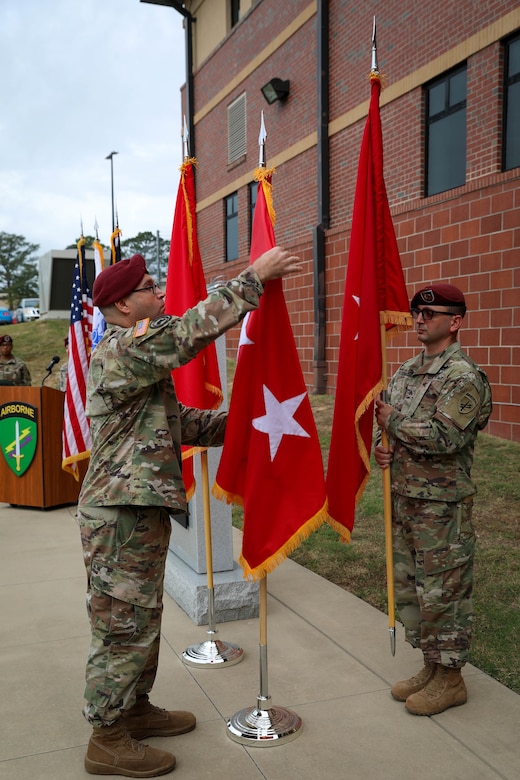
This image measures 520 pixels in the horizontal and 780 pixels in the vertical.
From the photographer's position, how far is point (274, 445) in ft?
11.0

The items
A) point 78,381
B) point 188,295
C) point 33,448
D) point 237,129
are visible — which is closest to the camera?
point 188,295

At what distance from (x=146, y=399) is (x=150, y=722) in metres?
1.50

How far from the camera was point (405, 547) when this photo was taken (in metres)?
3.72

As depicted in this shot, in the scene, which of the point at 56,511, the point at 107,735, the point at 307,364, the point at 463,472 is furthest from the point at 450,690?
the point at 307,364

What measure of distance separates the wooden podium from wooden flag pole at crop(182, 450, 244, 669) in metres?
4.37

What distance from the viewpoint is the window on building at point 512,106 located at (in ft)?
29.1

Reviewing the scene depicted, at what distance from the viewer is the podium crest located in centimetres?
837

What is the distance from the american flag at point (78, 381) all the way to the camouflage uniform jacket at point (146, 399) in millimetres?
4072

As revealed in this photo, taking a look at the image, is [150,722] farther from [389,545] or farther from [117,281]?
[117,281]

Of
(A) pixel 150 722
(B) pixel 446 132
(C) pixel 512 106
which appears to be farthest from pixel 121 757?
(B) pixel 446 132

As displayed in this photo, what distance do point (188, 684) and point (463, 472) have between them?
185 cm

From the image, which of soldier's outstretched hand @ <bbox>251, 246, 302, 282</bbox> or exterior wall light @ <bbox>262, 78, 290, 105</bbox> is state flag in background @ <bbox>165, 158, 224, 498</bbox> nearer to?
soldier's outstretched hand @ <bbox>251, 246, 302, 282</bbox>

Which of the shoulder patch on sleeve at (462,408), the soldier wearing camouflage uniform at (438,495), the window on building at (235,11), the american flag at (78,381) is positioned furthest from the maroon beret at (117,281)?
the window on building at (235,11)

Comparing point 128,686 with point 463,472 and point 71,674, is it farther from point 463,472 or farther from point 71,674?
point 463,472
